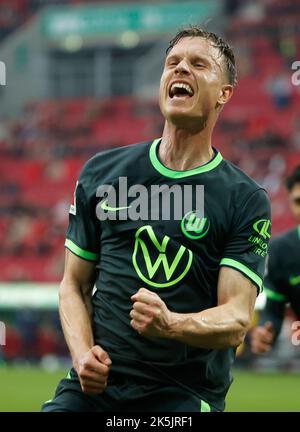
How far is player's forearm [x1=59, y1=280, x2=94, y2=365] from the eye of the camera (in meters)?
3.60

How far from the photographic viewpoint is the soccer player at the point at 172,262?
355 centimetres

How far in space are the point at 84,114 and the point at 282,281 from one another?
75.6 ft

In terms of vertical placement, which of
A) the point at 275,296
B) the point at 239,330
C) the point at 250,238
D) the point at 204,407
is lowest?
the point at 204,407

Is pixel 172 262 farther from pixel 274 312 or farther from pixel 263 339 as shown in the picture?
pixel 274 312

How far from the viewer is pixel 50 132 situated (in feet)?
92.4

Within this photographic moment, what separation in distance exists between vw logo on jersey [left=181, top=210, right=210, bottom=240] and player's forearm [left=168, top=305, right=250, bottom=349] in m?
0.30

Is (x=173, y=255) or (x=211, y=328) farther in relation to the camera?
(x=173, y=255)

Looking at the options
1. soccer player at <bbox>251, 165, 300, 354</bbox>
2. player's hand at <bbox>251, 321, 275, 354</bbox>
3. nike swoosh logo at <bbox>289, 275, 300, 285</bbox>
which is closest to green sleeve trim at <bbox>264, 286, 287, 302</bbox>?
soccer player at <bbox>251, 165, 300, 354</bbox>

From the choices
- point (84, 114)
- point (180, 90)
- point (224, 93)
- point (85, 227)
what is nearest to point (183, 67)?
point (180, 90)

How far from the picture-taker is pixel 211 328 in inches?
134

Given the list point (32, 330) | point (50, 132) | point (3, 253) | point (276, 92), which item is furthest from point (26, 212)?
point (276, 92)

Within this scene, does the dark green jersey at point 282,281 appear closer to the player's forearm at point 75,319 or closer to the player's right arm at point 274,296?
the player's right arm at point 274,296
